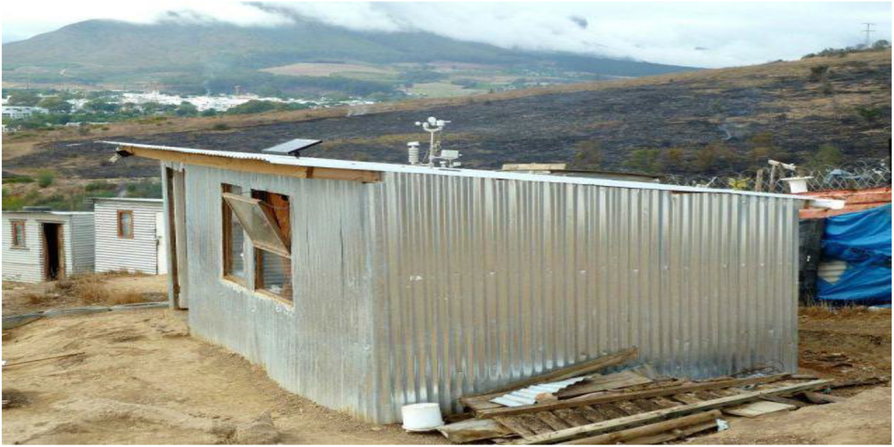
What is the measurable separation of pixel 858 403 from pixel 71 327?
1082 centimetres

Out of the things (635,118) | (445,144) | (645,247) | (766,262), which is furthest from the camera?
(635,118)

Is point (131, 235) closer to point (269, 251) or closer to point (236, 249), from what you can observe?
point (236, 249)

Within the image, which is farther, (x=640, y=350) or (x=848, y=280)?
(x=848, y=280)

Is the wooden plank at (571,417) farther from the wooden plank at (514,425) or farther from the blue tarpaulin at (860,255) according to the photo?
the blue tarpaulin at (860,255)

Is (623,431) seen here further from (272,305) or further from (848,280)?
(848,280)

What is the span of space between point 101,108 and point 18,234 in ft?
244

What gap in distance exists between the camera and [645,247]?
10.8 m

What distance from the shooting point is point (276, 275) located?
38.0 feet

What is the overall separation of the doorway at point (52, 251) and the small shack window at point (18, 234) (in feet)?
1.54

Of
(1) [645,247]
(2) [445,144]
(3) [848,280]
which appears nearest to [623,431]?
(1) [645,247]

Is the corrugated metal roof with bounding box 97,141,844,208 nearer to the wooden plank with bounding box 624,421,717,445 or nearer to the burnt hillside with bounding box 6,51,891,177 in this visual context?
the wooden plank with bounding box 624,421,717,445

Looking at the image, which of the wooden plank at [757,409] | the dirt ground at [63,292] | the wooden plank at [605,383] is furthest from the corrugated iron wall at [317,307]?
the dirt ground at [63,292]

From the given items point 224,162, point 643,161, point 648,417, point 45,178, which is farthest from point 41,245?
point 643,161

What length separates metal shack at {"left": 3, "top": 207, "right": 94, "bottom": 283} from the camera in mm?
23375
